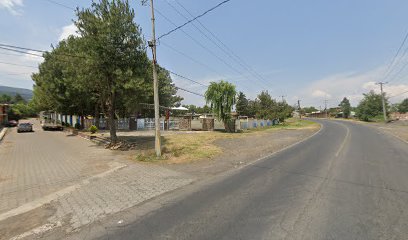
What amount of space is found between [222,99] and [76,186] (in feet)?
86.8

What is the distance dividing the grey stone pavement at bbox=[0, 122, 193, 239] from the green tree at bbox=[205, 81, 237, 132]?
21.4 metres

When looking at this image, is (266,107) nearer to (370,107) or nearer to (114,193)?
(370,107)

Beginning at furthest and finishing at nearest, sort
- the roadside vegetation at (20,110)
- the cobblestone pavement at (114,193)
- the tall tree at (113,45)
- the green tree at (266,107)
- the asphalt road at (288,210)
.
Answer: the roadside vegetation at (20,110) → the green tree at (266,107) → the tall tree at (113,45) → the cobblestone pavement at (114,193) → the asphalt road at (288,210)

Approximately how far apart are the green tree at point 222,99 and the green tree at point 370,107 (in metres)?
51.9

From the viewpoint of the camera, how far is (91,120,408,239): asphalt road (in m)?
4.74

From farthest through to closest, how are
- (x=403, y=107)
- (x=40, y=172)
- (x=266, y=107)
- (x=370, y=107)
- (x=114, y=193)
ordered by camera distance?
1. (x=403, y=107)
2. (x=370, y=107)
3. (x=266, y=107)
4. (x=40, y=172)
5. (x=114, y=193)

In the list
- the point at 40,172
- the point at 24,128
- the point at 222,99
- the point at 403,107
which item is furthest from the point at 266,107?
the point at 403,107

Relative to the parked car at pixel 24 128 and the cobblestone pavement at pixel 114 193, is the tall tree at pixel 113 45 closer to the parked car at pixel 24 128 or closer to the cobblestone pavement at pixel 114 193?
the cobblestone pavement at pixel 114 193

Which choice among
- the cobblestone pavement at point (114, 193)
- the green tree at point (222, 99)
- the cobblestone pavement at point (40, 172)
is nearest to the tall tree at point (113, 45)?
the cobblestone pavement at point (40, 172)

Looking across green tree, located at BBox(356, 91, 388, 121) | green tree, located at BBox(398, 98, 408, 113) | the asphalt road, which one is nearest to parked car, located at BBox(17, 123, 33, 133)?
the asphalt road

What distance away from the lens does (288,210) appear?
19.1ft

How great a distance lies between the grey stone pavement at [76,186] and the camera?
607 centimetres

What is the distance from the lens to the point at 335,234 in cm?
459

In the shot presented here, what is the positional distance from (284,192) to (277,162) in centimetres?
521
